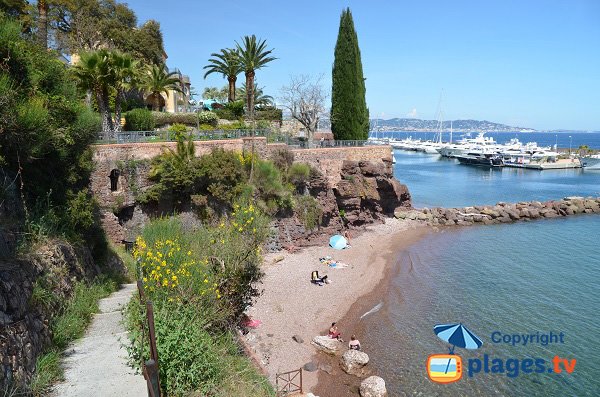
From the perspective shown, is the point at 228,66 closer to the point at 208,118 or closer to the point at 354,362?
→ the point at 208,118

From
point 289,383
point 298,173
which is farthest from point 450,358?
point 298,173

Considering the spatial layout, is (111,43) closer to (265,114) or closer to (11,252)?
(265,114)

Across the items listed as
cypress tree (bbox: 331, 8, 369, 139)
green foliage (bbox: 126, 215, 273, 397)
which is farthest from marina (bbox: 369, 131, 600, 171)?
green foliage (bbox: 126, 215, 273, 397)

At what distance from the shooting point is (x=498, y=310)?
22.2m

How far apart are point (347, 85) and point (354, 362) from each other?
2874 cm

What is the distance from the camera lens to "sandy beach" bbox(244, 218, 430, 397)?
17734 millimetres

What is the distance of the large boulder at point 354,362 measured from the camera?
16812mm

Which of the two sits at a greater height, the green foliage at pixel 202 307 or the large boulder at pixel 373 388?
the green foliage at pixel 202 307

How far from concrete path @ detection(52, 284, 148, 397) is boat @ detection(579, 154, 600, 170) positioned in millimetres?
108201

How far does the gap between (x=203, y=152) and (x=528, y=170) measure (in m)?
84.6

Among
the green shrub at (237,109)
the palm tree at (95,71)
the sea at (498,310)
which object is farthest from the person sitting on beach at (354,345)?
the green shrub at (237,109)

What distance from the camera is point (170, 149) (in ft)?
82.1

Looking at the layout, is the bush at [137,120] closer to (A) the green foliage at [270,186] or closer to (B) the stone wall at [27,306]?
(A) the green foliage at [270,186]

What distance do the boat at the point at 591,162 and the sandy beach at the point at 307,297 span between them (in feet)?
266
